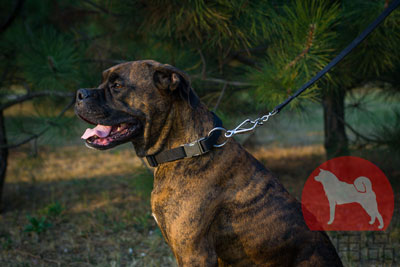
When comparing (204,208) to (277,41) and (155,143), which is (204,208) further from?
(277,41)

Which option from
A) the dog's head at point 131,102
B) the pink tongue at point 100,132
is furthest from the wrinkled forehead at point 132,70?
the pink tongue at point 100,132

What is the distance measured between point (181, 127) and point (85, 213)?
2.94 m

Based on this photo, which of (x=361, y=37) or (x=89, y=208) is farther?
(x=89, y=208)

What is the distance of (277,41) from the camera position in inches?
117

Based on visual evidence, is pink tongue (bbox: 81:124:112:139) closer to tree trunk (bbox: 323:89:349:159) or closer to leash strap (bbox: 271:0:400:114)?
leash strap (bbox: 271:0:400:114)

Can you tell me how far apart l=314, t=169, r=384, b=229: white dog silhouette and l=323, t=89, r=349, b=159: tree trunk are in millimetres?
874

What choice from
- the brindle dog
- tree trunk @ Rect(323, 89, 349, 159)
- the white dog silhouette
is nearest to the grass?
tree trunk @ Rect(323, 89, 349, 159)

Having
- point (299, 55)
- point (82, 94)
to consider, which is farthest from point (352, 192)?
point (82, 94)

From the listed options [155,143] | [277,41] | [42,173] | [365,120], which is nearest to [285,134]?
[365,120]

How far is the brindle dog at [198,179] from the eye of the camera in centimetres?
179

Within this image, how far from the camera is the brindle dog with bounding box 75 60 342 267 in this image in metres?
1.79

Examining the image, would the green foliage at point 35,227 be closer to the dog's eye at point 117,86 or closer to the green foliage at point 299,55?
the dog's eye at point 117,86

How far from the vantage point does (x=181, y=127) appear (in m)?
1.86

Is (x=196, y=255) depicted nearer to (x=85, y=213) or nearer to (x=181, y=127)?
(x=181, y=127)
